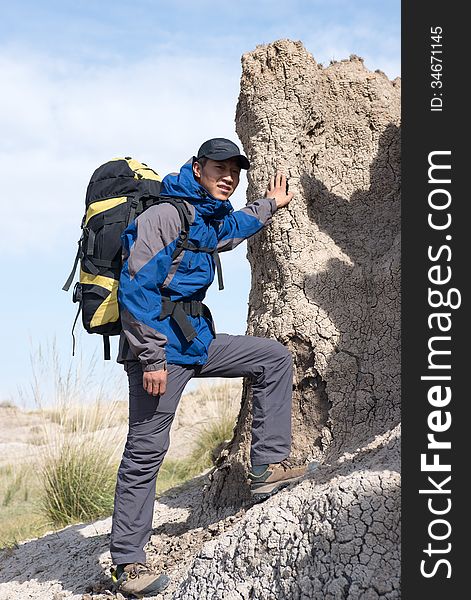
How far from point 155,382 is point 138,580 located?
3.58 feet

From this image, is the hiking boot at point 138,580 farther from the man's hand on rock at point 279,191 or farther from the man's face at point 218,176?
the man's hand on rock at point 279,191

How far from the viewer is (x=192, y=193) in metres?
4.60

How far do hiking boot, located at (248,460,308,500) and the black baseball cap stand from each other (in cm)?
174

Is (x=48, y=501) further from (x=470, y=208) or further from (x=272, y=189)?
(x=470, y=208)

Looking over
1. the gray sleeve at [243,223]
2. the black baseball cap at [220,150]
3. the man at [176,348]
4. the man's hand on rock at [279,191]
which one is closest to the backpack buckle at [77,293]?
the man at [176,348]

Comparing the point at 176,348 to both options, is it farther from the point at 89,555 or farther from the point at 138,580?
the point at 89,555

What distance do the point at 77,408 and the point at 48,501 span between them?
94 centimetres

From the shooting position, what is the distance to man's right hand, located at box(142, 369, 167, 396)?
173 inches

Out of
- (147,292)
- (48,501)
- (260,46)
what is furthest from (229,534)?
Result: (48,501)

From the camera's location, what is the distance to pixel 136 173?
4992mm

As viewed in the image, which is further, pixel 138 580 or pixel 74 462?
pixel 74 462

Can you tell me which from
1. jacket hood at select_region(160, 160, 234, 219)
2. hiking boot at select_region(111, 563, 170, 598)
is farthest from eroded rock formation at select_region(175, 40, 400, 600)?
jacket hood at select_region(160, 160, 234, 219)

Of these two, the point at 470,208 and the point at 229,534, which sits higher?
the point at 470,208

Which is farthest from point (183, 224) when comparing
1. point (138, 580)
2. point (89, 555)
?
point (89, 555)
